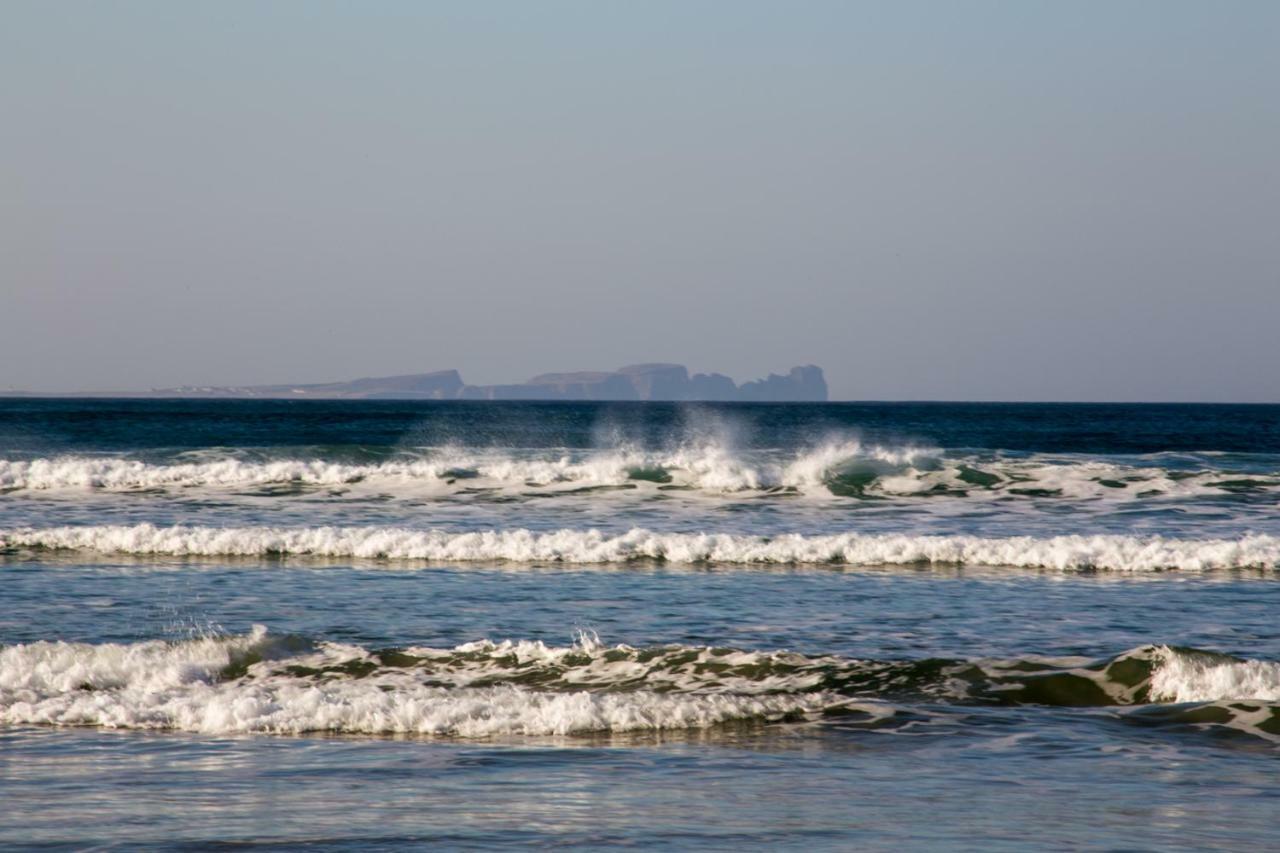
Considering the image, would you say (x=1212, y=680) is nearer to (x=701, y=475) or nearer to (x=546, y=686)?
(x=546, y=686)

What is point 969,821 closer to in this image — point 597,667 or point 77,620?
point 597,667

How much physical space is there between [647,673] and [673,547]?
29.5 feet

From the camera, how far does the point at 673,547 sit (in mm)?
20734

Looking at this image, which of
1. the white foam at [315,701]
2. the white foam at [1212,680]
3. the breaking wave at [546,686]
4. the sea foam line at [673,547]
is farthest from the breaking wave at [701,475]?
the white foam at [315,701]

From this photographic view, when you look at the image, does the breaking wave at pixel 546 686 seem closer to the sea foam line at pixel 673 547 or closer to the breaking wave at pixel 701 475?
the sea foam line at pixel 673 547

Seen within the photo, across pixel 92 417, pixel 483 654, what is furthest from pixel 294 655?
pixel 92 417

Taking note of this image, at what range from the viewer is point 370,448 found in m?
41.4

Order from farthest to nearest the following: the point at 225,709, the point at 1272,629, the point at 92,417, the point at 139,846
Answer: the point at 92,417, the point at 1272,629, the point at 225,709, the point at 139,846

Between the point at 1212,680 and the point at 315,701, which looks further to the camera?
the point at 1212,680

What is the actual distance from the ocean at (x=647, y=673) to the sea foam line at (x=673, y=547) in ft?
0.23

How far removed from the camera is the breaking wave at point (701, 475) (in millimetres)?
30078

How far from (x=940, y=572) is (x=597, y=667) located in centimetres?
823

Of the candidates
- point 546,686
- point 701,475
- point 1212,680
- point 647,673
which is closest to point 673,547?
point 647,673

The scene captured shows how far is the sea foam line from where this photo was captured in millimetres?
19625
